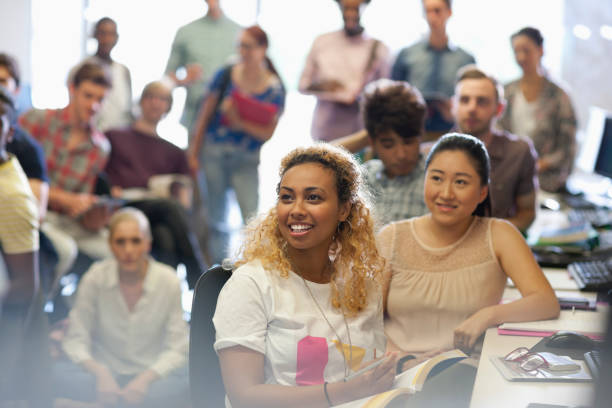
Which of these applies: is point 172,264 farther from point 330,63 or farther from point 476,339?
point 476,339

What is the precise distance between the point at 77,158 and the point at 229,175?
1.18 metres

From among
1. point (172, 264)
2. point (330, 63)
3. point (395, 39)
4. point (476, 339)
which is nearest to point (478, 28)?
point (395, 39)

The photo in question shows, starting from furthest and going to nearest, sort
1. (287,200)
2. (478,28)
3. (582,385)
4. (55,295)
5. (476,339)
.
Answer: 1. (478,28)
2. (55,295)
3. (476,339)
4. (287,200)
5. (582,385)

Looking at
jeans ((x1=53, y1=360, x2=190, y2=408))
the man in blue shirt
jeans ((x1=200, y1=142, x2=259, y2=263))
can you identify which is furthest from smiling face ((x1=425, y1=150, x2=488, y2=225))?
jeans ((x1=200, y1=142, x2=259, y2=263))

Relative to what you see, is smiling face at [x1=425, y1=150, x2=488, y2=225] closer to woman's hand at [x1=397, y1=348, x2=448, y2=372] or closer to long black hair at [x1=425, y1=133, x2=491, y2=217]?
long black hair at [x1=425, y1=133, x2=491, y2=217]

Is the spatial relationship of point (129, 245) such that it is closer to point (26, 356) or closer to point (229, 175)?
point (26, 356)

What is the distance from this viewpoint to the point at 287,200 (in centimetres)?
154

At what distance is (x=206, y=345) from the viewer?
151 cm

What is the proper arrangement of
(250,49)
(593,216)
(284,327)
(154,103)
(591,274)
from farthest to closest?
(250,49), (154,103), (593,216), (591,274), (284,327)

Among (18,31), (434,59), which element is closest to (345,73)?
(434,59)

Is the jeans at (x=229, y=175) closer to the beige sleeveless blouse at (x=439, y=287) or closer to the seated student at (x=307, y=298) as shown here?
the beige sleeveless blouse at (x=439, y=287)

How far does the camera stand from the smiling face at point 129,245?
2.91 m

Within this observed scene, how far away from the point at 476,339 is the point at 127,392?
1388mm

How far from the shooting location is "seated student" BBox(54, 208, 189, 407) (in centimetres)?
265
